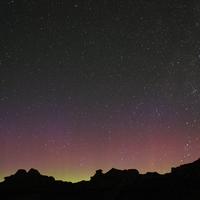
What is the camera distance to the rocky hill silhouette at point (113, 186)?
53.5 metres

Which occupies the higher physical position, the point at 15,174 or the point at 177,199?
the point at 15,174

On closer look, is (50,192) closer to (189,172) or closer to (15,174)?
(15,174)

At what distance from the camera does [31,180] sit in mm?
88062

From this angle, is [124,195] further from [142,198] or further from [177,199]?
[177,199]

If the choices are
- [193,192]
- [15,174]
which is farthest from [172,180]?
[15,174]

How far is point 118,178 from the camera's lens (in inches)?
3415

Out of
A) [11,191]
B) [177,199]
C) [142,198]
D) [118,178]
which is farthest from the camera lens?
[118,178]

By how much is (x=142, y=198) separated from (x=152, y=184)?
5.48 m

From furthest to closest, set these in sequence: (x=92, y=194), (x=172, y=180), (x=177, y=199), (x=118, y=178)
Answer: (x=118, y=178) < (x=92, y=194) < (x=172, y=180) < (x=177, y=199)

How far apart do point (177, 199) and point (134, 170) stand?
41887 millimetres

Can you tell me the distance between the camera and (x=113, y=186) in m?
76.3

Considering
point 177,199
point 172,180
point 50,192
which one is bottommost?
point 177,199

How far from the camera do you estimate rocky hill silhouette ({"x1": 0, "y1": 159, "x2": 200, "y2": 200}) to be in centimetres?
5350

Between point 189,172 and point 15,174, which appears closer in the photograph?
point 189,172
